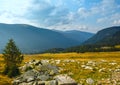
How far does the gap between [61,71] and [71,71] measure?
8.32ft

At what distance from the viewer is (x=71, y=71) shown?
214 ft

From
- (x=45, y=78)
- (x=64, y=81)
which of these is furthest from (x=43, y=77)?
(x=64, y=81)

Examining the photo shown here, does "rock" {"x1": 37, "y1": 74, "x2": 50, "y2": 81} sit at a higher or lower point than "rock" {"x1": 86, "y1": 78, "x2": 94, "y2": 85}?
higher

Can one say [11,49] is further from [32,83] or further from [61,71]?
[32,83]

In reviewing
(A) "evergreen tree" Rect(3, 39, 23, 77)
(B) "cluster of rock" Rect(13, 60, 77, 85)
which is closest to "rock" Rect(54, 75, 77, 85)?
(B) "cluster of rock" Rect(13, 60, 77, 85)

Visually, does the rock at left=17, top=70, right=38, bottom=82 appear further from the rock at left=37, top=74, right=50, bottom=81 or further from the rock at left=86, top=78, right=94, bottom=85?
the rock at left=86, top=78, right=94, bottom=85

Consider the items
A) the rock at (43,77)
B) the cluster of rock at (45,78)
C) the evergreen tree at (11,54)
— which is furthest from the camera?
the evergreen tree at (11,54)

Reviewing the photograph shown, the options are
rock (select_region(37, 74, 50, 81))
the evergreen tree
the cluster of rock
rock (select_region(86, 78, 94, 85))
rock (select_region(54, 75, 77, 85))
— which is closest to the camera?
rock (select_region(54, 75, 77, 85))

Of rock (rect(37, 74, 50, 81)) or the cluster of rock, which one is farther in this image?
rock (rect(37, 74, 50, 81))

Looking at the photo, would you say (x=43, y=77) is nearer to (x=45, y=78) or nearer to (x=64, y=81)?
(x=45, y=78)

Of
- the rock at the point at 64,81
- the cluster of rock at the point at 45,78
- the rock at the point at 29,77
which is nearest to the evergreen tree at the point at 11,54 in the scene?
the cluster of rock at the point at 45,78

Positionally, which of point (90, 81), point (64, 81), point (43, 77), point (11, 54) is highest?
point (11, 54)

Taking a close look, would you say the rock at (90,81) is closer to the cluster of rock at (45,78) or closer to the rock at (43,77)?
the cluster of rock at (45,78)

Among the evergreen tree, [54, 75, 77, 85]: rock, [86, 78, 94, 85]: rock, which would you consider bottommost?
[86, 78, 94, 85]: rock
